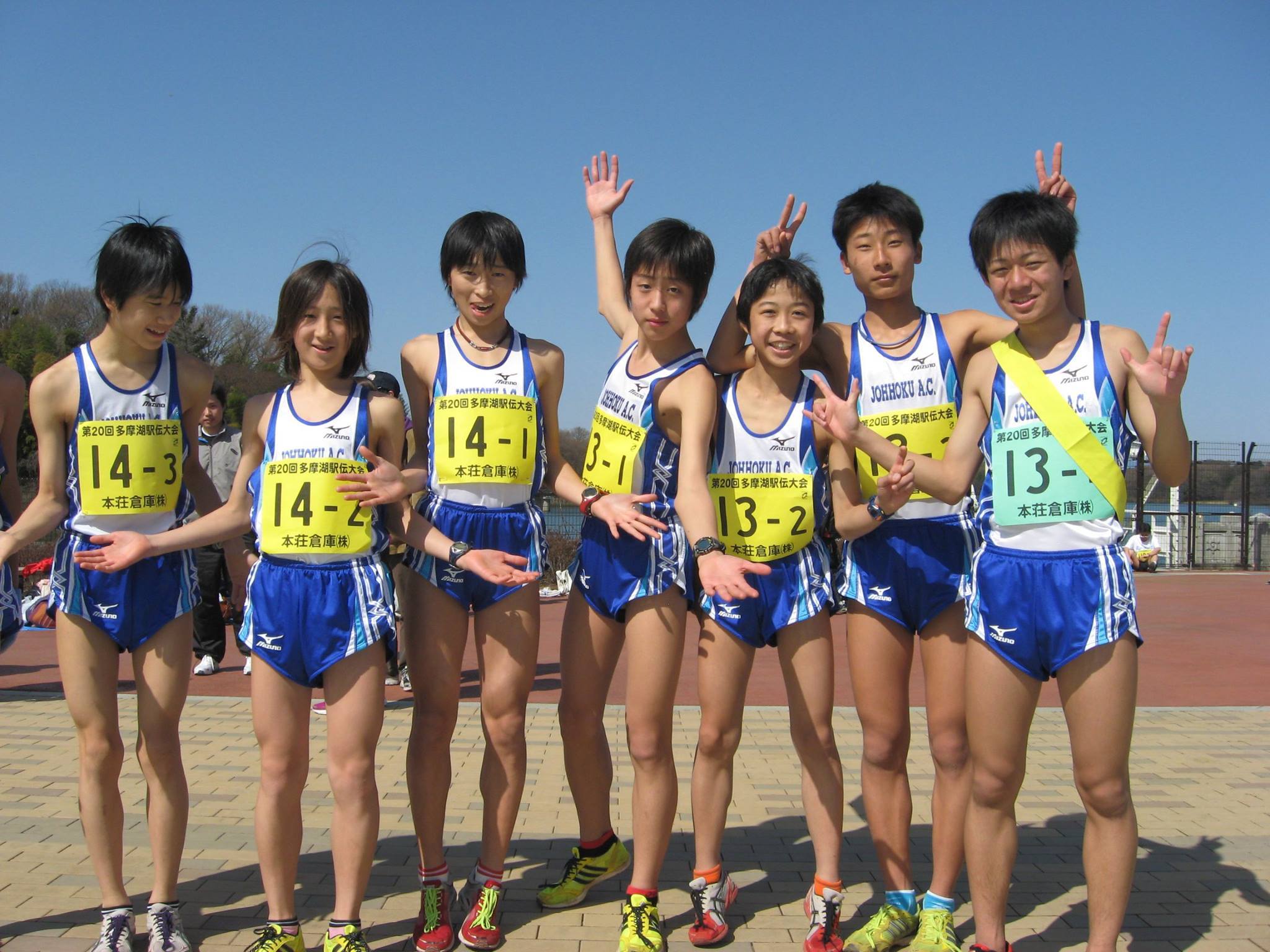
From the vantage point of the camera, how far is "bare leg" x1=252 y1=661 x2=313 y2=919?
126 inches

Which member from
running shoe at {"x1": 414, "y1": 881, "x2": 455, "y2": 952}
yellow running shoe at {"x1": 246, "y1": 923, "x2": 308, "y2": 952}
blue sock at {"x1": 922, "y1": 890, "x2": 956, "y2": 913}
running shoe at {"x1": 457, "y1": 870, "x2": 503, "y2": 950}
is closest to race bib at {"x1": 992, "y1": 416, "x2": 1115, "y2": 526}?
blue sock at {"x1": 922, "y1": 890, "x2": 956, "y2": 913}

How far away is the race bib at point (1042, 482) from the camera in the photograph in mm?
3076

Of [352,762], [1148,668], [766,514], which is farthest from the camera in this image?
[1148,668]

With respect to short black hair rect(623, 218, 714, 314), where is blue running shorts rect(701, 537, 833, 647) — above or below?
below

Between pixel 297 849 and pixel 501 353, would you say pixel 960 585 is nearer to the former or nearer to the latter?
pixel 501 353

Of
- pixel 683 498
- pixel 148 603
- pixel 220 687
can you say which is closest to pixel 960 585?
pixel 683 498

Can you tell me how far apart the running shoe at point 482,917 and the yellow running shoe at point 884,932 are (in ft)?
3.70

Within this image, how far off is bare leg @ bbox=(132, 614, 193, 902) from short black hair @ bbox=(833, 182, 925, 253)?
2.56m

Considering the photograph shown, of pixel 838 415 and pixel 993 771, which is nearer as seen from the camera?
pixel 993 771

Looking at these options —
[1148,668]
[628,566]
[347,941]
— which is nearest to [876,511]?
[628,566]

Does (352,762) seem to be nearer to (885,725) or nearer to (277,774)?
(277,774)

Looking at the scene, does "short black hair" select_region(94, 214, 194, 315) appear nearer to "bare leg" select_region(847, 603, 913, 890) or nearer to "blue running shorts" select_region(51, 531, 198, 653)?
"blue running shorts" select_region(51, 531, 198, 653)

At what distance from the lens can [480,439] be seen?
356 cm

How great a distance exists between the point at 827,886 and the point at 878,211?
223 centimetres
